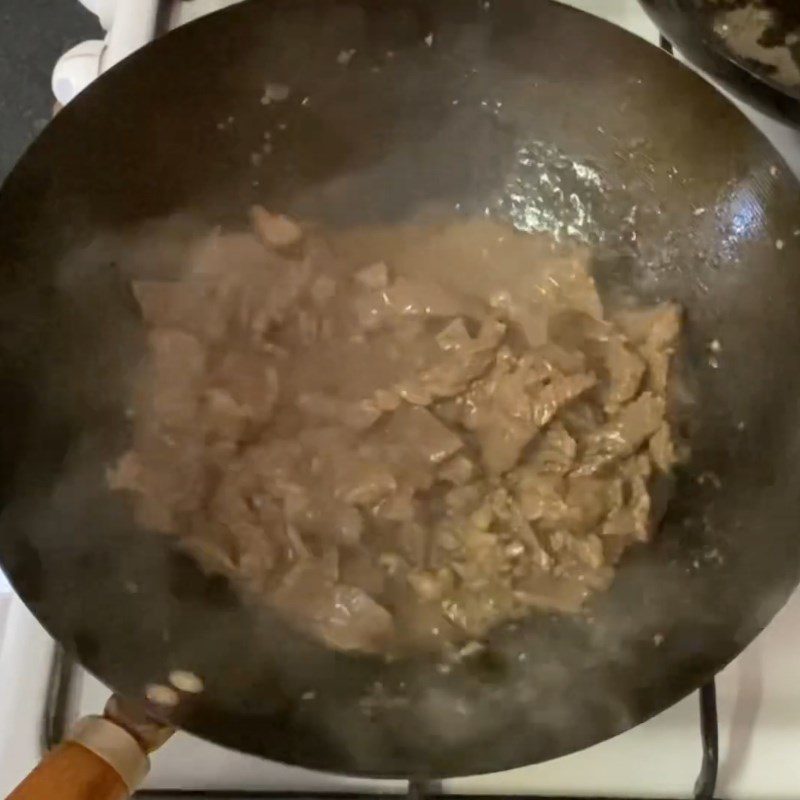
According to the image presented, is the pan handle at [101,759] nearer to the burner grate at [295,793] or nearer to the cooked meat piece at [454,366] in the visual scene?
the burner grate at [295,793]

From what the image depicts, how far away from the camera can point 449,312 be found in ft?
2.89

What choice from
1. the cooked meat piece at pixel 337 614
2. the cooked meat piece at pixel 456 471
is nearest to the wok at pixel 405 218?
the cooked meat piece at pixel 337 614

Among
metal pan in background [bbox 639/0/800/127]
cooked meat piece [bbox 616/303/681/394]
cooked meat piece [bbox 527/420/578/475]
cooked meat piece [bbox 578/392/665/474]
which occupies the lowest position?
cooked meat piece [bbox 527/420/578/475]

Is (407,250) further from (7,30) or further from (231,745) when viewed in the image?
(7,30)

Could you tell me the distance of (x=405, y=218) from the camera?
928mm

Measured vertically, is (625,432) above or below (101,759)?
above

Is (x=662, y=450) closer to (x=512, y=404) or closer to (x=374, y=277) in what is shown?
(x=512, y=404)

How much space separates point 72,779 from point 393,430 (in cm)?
38

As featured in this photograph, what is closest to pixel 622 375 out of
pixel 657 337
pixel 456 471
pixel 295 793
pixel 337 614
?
pixel 657 337

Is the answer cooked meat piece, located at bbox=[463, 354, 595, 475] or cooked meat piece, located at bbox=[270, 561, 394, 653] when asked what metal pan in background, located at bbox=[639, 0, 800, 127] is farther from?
cooked meat piece, located at bbox=[270, 561, 394, 653]

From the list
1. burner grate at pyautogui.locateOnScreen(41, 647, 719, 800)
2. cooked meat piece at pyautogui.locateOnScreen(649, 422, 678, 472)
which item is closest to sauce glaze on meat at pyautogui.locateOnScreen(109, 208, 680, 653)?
cooked meat piece at pyautogui.locateOnScreen(649, 422, 678, 472)

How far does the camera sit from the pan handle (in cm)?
59

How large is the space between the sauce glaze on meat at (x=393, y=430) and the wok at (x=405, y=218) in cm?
2

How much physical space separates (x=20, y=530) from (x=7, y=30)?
4.04 ft
